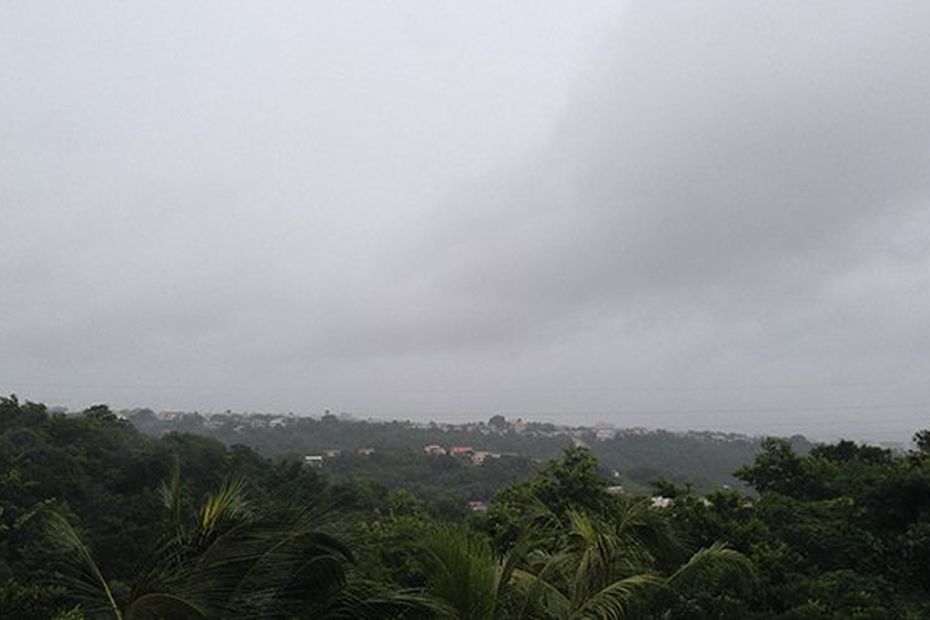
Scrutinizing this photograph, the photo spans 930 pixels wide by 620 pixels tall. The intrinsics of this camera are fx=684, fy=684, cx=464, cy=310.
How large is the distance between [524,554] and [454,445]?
12657cm

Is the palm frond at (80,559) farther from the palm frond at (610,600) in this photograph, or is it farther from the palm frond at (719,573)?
the palm frond at (719,573)

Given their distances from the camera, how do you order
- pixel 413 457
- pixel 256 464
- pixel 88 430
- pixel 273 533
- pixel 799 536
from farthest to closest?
pixel 413 457 → pixel 256 464 → pixel 88 430 → pixel 799 536 → pixel 273 533

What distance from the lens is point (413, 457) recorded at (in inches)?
3285

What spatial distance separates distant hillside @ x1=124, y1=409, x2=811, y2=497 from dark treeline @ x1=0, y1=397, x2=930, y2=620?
47612 millimetres

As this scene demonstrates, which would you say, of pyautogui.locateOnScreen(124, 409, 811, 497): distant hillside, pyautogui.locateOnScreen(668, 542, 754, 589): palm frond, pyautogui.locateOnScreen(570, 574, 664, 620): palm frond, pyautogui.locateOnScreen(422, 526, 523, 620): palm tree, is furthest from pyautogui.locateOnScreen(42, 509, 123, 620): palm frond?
pyautogui.locateOnScreen(124, 409, 811, 497): distant hillside

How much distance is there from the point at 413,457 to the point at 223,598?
8157 centimetres

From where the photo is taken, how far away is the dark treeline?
12.9 feet

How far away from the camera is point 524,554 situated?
4.48 m

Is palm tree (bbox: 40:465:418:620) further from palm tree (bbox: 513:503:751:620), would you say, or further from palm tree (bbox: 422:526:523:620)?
Result: palm tree (bbox: 513:503:751:620)

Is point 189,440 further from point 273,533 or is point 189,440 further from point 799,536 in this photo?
point 273,533

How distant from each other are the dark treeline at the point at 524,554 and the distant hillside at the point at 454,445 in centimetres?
4761

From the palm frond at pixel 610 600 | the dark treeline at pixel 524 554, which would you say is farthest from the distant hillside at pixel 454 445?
the palm frond at pixel 610 600

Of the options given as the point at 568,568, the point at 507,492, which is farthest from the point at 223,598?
the point at 507,492

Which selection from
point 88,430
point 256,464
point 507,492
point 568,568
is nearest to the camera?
point 568,568
